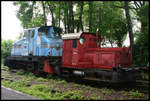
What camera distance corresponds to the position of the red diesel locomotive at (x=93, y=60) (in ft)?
29.3

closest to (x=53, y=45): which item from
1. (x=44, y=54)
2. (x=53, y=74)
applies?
(x=44, y=54)

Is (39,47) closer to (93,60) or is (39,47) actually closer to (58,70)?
(58,70)

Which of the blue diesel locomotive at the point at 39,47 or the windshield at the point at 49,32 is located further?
the windshield at the point at 49,32

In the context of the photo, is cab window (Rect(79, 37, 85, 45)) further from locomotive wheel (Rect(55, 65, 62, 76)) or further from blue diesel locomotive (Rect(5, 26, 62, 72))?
locomotive wheel (Rect(55, 65, 62, 76))

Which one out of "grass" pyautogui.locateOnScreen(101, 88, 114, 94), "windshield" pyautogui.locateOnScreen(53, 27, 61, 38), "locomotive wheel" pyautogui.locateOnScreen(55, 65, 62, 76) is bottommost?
"grass" pyautogui.locateOnScreen(101, 88, 114, 94)

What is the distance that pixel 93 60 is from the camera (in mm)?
10008

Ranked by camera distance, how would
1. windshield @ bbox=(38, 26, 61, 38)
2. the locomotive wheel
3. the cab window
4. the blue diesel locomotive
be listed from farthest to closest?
windshield @ bbox=(38, 26, 61, 38) < the blue diesel locomotive < the locomotive wheel < the cab window

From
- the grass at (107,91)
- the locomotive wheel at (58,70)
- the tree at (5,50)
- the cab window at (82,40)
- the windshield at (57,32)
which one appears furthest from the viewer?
the tree at (5,50)

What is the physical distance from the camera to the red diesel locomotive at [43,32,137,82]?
29.3ft

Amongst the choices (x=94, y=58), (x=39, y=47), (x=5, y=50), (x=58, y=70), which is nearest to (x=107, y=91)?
(x=94, y=58)

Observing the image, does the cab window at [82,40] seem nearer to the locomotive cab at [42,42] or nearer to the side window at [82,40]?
the side window at [82,40]

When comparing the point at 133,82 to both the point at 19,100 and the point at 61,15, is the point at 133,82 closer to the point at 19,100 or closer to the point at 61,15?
the point at 19,100

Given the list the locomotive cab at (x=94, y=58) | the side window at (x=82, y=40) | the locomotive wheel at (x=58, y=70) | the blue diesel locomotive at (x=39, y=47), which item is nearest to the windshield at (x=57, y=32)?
the blue diesel locomotive at (x=39, y=47)

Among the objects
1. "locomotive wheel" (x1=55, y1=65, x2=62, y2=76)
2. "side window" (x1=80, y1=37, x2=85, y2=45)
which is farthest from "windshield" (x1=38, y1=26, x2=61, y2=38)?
"side window" (x1=80, y1=37, x2=85, y2=45)
